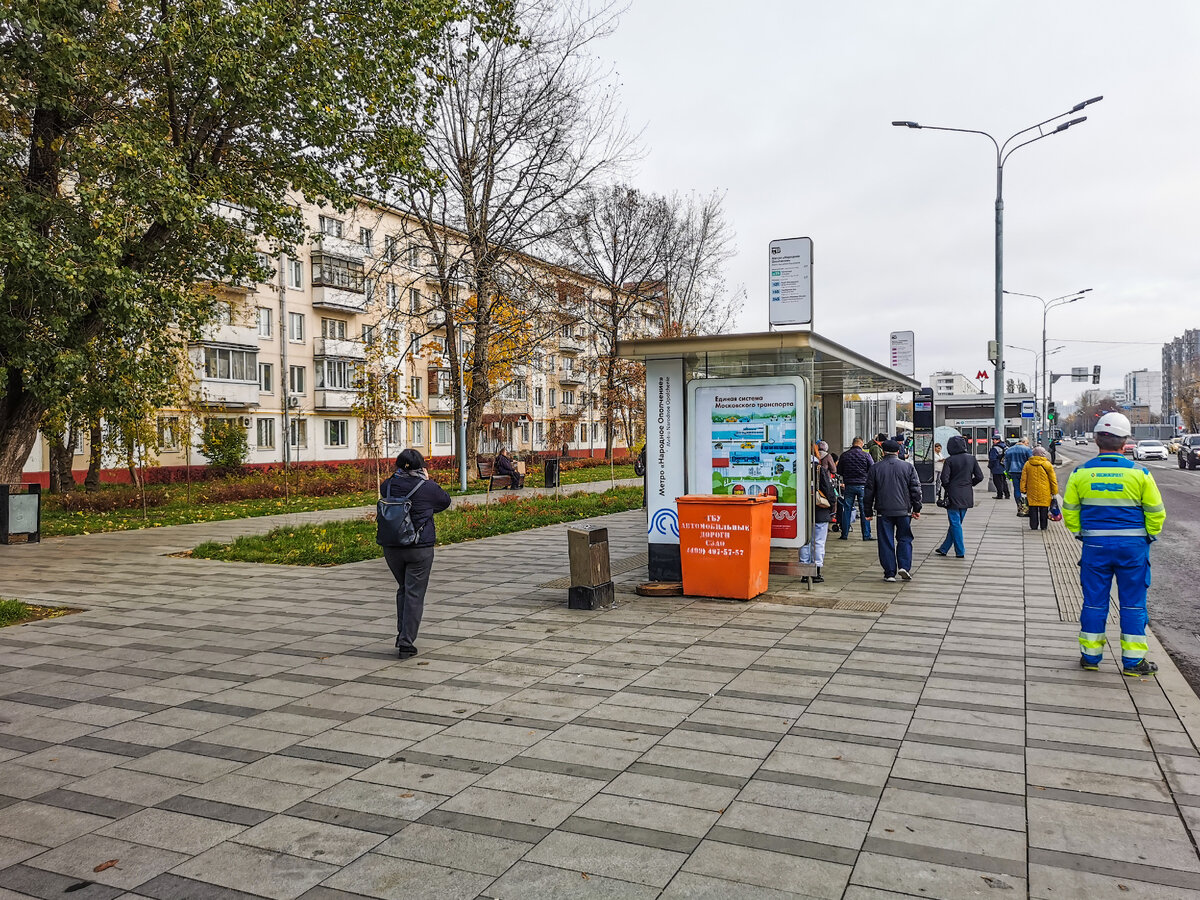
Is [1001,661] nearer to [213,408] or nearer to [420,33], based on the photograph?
[420,33]

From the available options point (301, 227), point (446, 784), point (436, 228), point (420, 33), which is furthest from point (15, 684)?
point (436, 228)

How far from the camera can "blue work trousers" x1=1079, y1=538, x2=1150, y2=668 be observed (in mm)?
6332

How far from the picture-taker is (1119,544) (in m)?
6.36

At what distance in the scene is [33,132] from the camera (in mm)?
15242

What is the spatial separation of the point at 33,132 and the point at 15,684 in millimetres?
12489

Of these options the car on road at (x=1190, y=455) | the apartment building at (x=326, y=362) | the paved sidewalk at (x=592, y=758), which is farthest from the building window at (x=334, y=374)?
the car on road at (x=1190, y=455)

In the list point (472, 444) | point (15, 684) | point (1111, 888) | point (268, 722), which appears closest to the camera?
point (1111, 888)

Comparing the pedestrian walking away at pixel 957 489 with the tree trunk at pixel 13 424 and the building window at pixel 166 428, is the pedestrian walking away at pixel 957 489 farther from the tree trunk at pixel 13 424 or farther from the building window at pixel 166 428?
the building window at pixel 166 428

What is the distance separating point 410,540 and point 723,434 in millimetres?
4707

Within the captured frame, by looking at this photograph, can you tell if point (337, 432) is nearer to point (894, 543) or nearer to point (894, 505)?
point (894, 543)

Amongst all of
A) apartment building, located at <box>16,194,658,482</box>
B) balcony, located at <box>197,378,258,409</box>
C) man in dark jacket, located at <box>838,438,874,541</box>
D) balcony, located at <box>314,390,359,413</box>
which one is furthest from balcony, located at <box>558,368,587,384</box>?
man in dark jacket, located at <box>838,438,874,541</box>

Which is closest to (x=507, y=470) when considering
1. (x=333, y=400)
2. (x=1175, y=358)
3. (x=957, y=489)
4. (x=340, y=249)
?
(x=957, y=489)

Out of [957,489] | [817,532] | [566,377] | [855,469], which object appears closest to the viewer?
[817,532]

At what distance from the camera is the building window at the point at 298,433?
46.3 m
